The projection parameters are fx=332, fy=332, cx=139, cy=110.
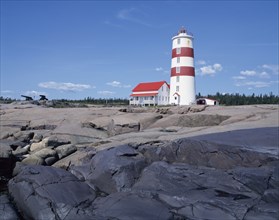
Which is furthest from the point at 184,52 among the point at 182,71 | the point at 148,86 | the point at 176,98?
the point at 148,86

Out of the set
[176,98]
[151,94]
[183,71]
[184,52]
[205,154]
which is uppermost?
[184,52]

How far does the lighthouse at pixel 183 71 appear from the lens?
3381 centimetres

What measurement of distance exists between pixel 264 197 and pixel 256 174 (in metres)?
0.66

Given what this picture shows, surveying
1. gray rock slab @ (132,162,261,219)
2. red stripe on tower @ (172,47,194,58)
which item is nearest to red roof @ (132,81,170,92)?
red stripe on tower @ (172,47,194,58)

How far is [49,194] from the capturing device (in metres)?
7.64

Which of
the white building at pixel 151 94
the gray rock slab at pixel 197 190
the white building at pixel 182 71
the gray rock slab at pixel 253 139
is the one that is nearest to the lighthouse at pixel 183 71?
the white building at pixel 182 71

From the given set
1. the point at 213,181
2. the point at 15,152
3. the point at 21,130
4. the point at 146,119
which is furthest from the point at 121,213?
the point at 21,130

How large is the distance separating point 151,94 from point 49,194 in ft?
117

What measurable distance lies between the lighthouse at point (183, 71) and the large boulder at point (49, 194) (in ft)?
85.4

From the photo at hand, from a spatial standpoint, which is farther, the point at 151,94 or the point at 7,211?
the point at 151,94

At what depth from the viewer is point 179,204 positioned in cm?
708

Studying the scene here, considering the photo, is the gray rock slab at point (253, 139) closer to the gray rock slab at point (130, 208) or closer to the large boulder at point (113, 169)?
the large boulder at point (113, 169)

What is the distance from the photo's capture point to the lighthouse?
33812 mm

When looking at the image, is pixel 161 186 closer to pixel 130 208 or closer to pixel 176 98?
pixel 130 208
